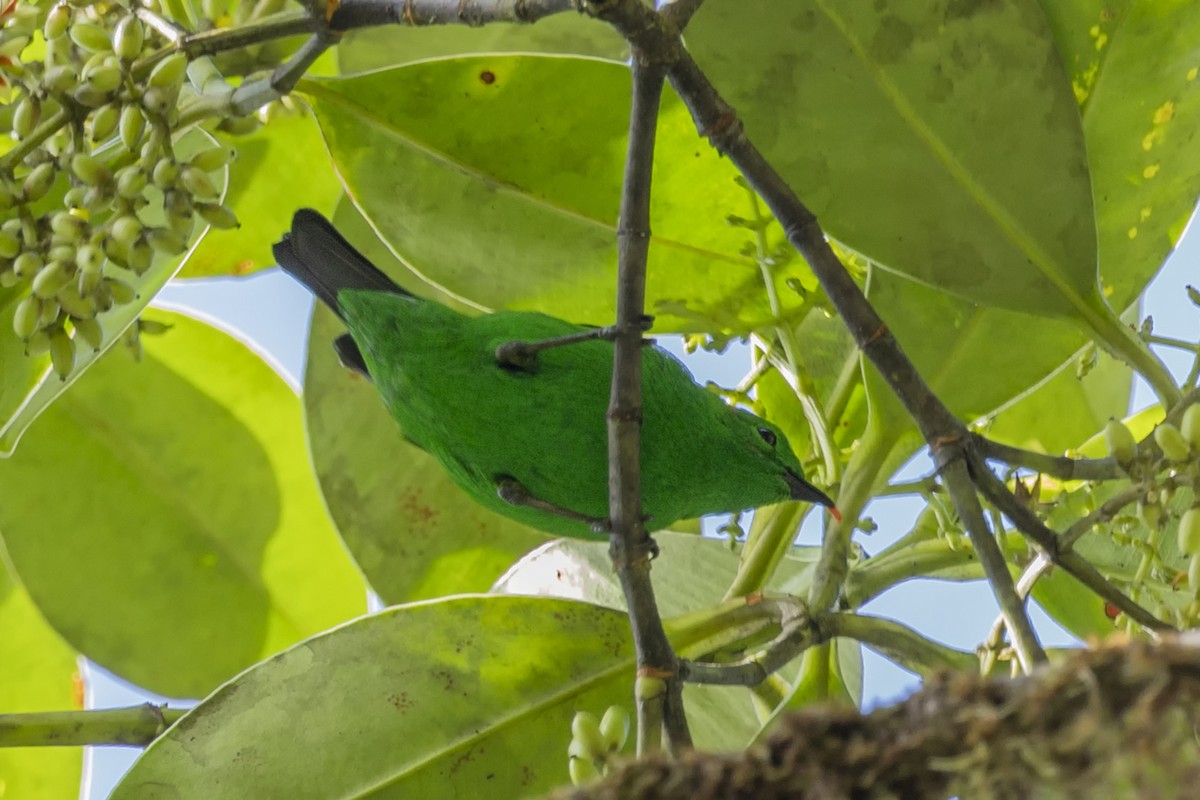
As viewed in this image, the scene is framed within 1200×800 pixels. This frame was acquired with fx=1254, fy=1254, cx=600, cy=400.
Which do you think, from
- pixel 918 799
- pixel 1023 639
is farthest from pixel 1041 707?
pixel 1023 639

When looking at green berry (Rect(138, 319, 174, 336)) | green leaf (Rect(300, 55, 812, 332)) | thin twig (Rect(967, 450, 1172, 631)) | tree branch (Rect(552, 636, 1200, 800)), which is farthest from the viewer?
green berry (Rect(138, 319, 174, 336))

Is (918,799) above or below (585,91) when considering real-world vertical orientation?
below

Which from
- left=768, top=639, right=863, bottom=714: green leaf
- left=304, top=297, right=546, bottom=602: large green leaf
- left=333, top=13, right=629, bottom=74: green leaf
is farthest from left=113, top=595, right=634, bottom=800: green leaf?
left=333, top=13, right=629, bottom=74: green leaf

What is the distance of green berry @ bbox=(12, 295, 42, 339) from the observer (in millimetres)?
1617

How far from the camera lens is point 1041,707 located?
0.60 metres

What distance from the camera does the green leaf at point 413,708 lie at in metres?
1.72

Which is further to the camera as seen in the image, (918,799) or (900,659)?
(900,659)

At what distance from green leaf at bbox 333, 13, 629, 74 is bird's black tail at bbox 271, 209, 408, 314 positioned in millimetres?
457

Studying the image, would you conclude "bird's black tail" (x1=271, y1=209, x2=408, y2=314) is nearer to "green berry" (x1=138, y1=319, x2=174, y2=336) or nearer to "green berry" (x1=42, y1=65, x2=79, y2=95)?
"green berry" (x1=138, y1=319, x2=174, y2=336)

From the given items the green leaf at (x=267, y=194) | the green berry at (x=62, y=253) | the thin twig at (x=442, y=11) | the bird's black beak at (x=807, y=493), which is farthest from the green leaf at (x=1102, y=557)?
the green leaf at (x=267, y=194)

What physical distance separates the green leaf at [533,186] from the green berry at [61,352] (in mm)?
→ 602

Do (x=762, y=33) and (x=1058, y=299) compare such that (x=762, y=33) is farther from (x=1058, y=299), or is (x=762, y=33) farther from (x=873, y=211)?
(x=1058, y=299)

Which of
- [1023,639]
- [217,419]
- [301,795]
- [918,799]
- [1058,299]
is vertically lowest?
[918,799]

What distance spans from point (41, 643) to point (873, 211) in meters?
2.08
